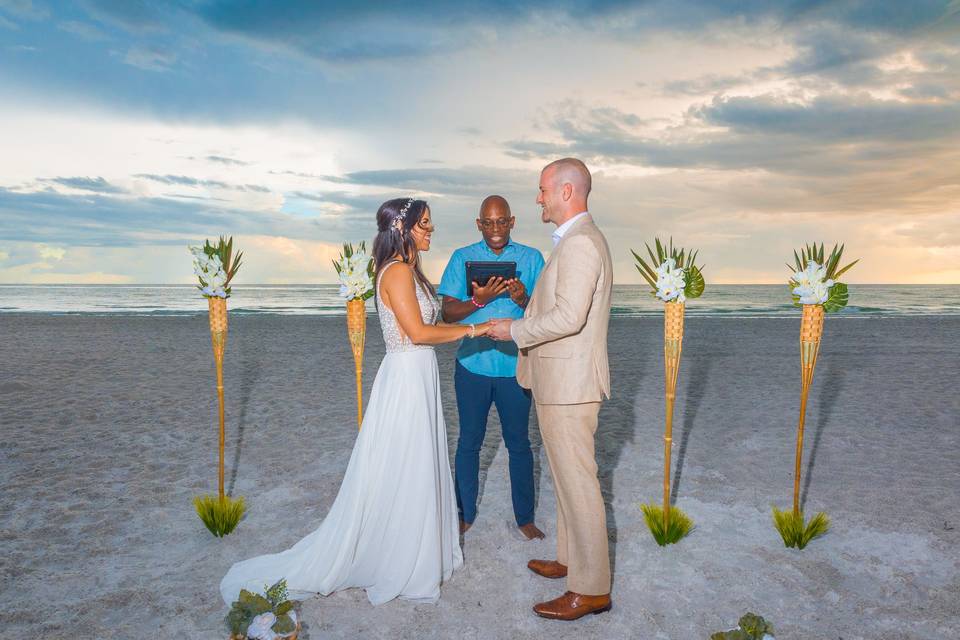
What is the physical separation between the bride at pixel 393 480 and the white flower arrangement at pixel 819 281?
2.34 m

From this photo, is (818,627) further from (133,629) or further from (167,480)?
(167,480)

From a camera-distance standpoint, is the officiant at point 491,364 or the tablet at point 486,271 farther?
the officiant at point 491,364

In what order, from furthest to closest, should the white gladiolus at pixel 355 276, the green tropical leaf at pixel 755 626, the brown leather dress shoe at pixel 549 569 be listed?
the white gladiolus at pixel 355 276 → the brown leather dress shoe at pixel 549 569 → the green tropical leaf at pixel 755 626

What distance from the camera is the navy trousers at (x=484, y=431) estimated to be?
4.82 metres

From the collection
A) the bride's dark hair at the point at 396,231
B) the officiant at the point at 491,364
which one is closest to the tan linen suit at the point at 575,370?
the bride's dark hair at the point at 396,231

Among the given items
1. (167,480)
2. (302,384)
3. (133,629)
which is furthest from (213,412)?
(133,629)

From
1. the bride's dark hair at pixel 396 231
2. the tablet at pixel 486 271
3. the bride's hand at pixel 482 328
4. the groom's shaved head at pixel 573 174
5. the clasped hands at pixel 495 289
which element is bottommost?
the bride's hand at pixel 482 328

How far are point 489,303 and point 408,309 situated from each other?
995 mm

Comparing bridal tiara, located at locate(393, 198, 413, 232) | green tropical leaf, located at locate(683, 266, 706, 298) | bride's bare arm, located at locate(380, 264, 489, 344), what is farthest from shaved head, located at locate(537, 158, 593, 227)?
green tropical leaf, located at locate(683, 266, 706, 298)

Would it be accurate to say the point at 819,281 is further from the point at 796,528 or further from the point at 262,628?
the point at 262,628

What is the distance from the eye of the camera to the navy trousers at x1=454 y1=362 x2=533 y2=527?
4.82m

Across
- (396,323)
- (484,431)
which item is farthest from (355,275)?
(484,431)

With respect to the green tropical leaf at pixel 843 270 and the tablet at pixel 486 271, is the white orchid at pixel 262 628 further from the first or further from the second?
the green tropical leaf at pixel 843 270

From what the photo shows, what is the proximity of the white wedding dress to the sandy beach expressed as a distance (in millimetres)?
169
